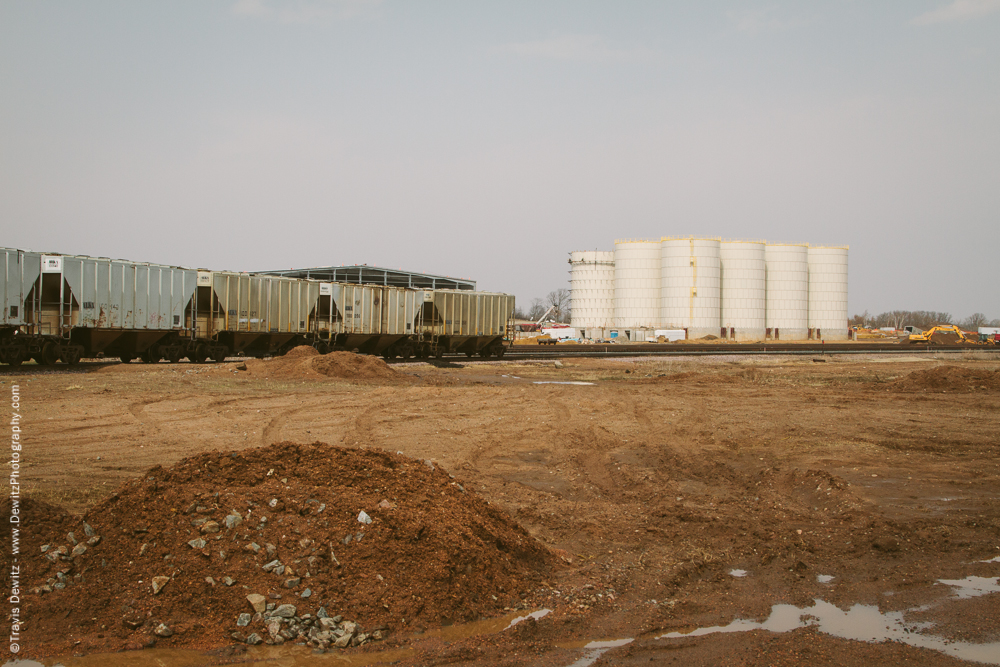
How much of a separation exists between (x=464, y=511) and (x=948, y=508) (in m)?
6.55

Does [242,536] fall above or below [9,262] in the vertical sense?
below

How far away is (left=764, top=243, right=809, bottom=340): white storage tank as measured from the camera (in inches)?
3339

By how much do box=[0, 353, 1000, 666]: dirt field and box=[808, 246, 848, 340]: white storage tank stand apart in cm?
7708

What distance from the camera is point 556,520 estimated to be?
8383 millimetres

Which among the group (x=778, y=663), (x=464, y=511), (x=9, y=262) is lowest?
(x=778, y=663)

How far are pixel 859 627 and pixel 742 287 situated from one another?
266 ft

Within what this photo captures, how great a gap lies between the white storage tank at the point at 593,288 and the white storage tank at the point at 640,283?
4.09 m

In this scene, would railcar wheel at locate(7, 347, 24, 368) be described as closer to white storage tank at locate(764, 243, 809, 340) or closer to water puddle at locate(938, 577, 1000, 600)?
water puddle at locate(938, 577, 1000, 600)

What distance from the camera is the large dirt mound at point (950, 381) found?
23.3 m

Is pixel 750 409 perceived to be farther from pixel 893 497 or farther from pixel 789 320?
pixel 789 320

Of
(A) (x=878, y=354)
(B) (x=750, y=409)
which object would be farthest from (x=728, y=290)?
(B) (x=750, y=409)

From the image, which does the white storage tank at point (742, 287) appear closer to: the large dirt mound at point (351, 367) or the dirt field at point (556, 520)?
the large dirt mound at point (351, 367)

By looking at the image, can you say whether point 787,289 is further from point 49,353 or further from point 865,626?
point 865,626

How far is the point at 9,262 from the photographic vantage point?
75.0 feet
